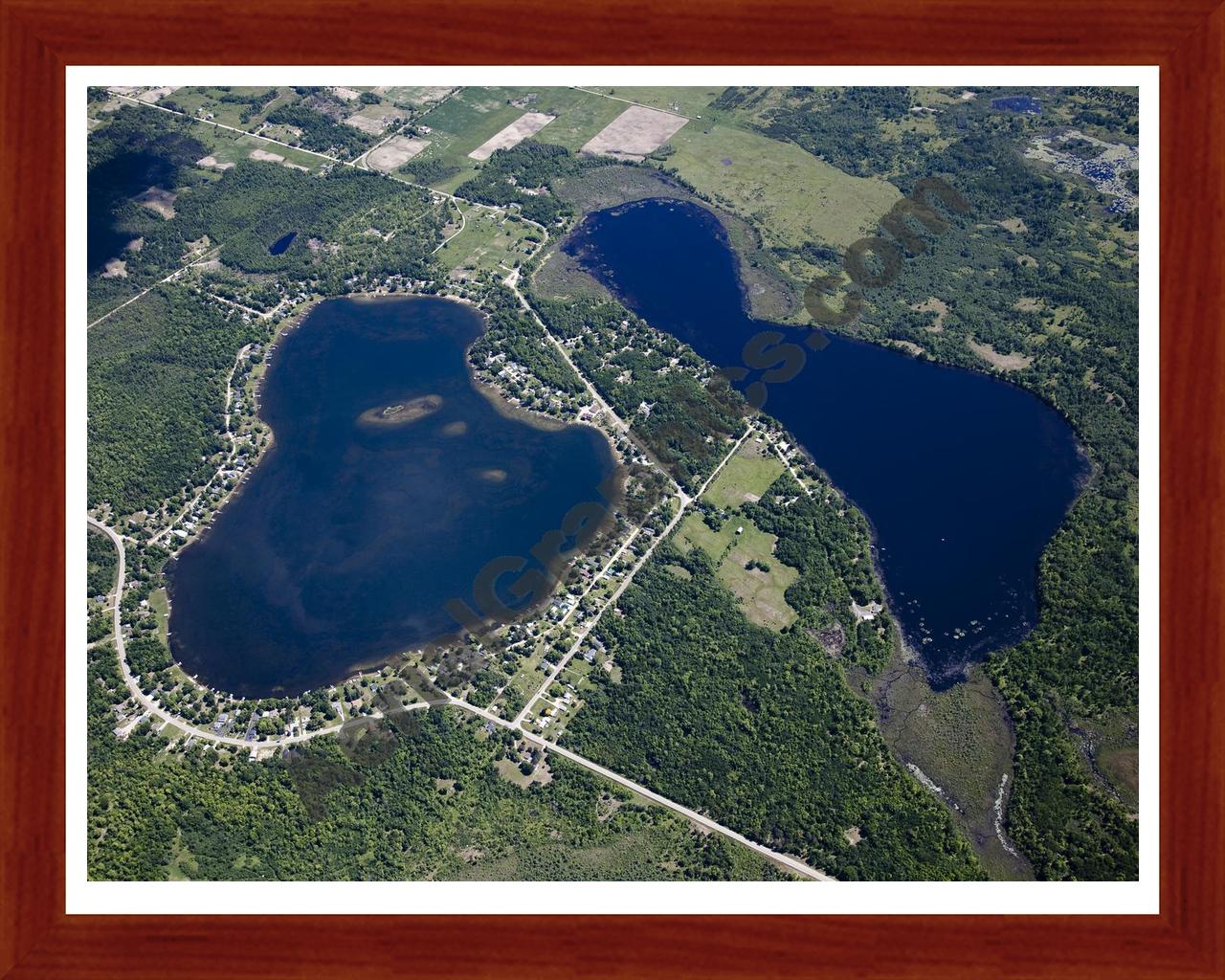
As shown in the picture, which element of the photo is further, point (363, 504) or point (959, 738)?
point (363, 504)

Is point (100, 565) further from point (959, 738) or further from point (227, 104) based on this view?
point (227, 104)

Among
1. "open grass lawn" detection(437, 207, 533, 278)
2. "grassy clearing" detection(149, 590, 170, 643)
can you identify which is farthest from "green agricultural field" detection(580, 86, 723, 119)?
"grassy clearing" detection(149, 590, 170, 643)

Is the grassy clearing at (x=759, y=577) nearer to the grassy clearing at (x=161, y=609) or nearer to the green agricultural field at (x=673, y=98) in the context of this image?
the grassy clearing at (x=161, y=609)

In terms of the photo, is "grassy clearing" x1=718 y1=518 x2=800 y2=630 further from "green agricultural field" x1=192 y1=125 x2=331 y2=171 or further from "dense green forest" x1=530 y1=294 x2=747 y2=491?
"green agricultural field" x1=192 y1=125 x2=331 y2=171

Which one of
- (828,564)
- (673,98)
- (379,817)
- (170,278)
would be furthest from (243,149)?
(379,817)

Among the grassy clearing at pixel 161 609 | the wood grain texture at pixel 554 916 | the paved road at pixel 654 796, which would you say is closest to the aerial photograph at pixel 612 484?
the paved road at pixel 654 796

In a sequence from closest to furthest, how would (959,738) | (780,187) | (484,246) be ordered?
(959,738)
(484,246)
(780,187)
